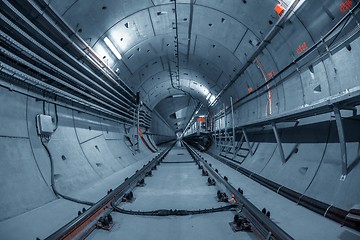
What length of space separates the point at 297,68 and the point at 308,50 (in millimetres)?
604

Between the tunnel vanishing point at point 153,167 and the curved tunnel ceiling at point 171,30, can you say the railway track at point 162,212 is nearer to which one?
the tunnel vanishing point at point 153,167

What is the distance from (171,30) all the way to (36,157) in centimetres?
644

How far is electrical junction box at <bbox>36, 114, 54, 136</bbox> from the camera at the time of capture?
3.59 metres

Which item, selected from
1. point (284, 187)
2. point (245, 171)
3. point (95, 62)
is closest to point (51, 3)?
point (95, 62)

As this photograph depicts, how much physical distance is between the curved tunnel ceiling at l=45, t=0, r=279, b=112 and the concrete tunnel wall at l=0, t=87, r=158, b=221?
6.91 ft

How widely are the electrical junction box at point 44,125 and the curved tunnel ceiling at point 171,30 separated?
7.18 feet

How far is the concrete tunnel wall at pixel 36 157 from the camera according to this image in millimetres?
2750

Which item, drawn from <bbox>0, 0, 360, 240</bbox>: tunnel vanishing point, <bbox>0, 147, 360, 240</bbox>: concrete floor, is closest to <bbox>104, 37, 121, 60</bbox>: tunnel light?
<bbox>0, 0, 360, 240</bbox>: tunnel vanishing point

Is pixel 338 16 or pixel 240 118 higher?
pixel 338 16

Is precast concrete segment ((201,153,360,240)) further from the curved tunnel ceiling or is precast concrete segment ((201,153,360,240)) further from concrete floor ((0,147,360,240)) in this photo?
the curved tunnel ceiling

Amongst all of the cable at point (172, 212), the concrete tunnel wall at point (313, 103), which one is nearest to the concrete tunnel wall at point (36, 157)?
the cable at point (172, 212)

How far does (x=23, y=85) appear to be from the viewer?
11.3ft

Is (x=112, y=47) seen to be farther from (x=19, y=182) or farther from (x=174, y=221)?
(x=174, y=221)

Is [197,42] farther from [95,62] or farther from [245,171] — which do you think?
[245,171]
